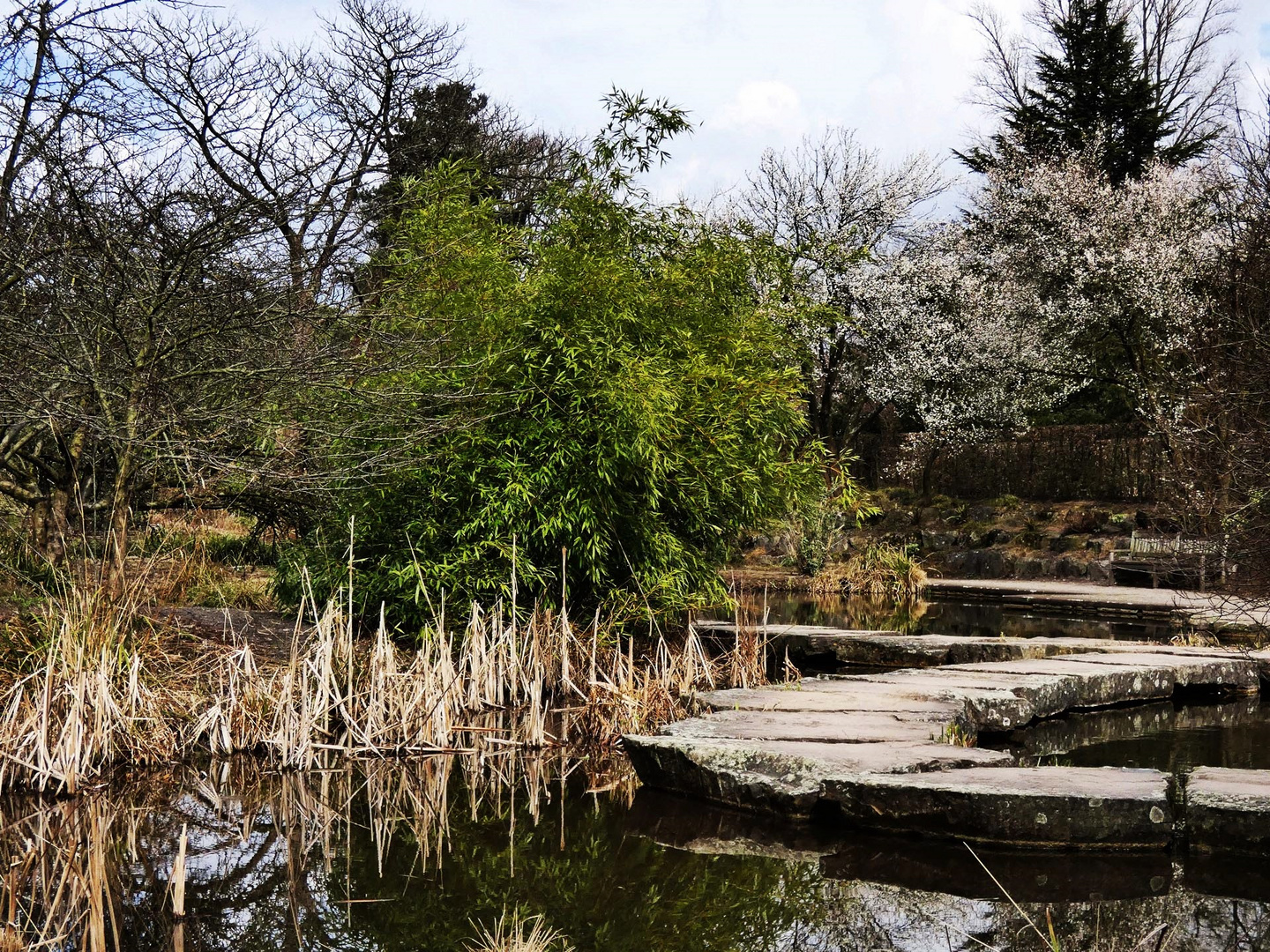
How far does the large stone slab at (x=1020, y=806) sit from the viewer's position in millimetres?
4523

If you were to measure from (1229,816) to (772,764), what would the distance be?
6.05 feet

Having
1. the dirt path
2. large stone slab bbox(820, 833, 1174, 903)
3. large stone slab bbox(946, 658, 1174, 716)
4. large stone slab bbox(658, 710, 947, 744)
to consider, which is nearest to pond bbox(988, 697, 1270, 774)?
large stone slab bbox(946, 658, 1174, 716)

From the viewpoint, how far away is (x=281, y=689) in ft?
19.9

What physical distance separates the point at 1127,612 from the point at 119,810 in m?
11.7

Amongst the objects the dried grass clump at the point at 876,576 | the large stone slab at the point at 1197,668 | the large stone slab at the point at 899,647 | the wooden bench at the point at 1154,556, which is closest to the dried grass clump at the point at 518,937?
the large stone slab at the point at 899,647

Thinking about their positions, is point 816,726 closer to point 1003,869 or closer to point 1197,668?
point 1003,869

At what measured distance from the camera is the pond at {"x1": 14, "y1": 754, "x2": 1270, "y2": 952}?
3.62 metres

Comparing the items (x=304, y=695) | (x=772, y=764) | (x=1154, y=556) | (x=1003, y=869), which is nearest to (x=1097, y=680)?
(x=772, y=764)

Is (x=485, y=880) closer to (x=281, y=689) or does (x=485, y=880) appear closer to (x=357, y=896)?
(x=357, y=896)

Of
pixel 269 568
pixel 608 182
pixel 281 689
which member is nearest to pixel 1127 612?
pixel 608 182

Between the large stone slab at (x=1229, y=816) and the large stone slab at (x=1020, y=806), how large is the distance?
0.34 feet

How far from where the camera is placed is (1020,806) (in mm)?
4574

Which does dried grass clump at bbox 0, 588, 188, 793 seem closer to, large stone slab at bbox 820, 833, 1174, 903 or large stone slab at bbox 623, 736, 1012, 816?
large stone slab at bbox 623, 736, 1012, 816

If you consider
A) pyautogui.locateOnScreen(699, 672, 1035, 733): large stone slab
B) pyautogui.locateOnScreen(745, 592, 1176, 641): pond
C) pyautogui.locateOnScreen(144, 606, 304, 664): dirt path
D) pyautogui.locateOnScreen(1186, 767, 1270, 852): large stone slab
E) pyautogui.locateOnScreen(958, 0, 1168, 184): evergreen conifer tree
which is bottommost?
pyautogui.locateOnScreen(1186, 767, 1270, 852): large stone slab
